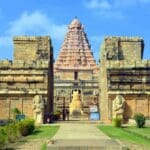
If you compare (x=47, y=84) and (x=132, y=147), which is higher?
(x=47, y=84)

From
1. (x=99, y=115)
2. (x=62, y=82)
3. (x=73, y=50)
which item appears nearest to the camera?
(x=99, y=115)

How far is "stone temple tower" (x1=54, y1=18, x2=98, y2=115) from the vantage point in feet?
255

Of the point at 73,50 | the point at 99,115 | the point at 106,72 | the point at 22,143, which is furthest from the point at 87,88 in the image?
the point at 22,143

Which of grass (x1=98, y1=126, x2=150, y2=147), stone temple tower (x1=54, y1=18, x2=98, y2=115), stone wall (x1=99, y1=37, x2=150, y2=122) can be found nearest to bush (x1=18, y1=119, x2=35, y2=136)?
grass (x1=98, y1=126, x2=150, y2=147)

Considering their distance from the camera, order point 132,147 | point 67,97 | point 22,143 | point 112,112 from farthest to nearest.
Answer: point 67,97 → point 112,112 → point 22,143 → point 132,147

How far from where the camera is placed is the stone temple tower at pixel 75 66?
77662mm

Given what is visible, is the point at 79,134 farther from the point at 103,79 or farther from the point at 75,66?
the point at 75,66

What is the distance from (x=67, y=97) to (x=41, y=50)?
36472mm

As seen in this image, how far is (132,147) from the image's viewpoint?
16250 millimetres

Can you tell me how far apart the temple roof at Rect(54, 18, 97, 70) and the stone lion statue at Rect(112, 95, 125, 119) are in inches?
2013

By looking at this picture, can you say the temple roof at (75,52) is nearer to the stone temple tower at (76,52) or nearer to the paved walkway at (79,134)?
the stone temple tower at (76,52)

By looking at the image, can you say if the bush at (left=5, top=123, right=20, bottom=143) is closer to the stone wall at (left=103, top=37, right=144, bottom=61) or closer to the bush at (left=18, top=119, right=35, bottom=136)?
the bush at (left=18, top=119, right=35, bottom=136)

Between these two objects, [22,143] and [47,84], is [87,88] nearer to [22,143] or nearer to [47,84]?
[47,84]

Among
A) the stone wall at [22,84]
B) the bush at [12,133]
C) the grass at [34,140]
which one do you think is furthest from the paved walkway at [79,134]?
the stone wall at [22,84]
